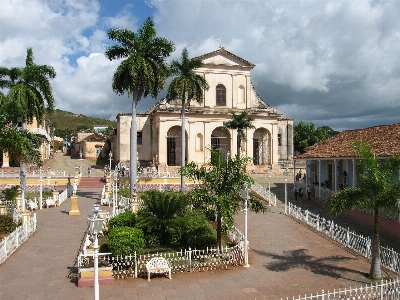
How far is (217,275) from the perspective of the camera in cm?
1162

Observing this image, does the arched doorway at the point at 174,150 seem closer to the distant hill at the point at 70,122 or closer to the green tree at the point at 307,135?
the green tree at the point at 307,135

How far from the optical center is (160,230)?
14844 millimetres

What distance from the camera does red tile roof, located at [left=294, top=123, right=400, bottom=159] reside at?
63.5 ft


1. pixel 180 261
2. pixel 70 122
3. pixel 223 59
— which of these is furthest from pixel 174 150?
pixel 70 122

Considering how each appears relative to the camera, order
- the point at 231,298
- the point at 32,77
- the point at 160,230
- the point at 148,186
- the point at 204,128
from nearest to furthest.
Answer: the point at 231,298, the point at 160,230, the point at 32,77, the point at 148,186, the point at 204,128

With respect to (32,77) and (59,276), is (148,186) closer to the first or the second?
(32,77)

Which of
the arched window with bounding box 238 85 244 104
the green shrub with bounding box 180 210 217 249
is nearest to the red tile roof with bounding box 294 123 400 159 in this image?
the green shrub with bounding box 180 210 217 249

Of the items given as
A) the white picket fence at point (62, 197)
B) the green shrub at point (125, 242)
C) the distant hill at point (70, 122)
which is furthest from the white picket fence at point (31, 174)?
the distant hill at point (70, 122)

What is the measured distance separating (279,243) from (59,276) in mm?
8215

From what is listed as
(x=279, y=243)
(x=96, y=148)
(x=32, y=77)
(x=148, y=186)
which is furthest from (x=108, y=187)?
(x=96, y=148)

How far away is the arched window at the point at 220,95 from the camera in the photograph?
40.2 metres

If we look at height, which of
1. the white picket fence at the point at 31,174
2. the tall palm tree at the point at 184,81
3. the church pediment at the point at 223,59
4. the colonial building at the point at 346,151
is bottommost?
the white picket fence at the point at 31,174

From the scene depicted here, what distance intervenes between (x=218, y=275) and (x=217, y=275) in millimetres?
29

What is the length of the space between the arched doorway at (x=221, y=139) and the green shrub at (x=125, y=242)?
28.0 meters
